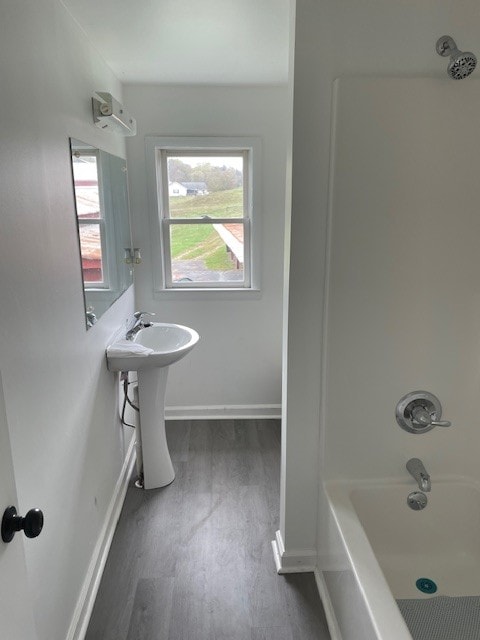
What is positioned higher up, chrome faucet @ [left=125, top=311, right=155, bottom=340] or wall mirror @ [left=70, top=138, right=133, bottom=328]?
wall mirror @ [left=70, top=138, right=133, bottom=328]

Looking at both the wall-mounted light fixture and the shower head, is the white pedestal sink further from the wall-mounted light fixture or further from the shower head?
the shower head

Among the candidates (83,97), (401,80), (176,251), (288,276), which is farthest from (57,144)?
(176,251)

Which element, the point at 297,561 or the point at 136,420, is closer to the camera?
the point at 297,561

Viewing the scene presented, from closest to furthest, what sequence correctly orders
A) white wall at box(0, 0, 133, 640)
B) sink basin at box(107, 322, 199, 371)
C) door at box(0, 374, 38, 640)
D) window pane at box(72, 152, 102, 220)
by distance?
1. door at box(0, 374, 38, 640)
2. white wall at box(0, 0, 133, 640)
3. window pane at box(72, 152, 102, 220)
4. sink basin at box(107, 322, 199, 371)

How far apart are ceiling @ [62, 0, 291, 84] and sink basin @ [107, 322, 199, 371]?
1.54 meters

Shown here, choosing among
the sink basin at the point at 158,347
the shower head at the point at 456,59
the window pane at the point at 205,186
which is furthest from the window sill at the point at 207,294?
the shower head at the point at 456,59

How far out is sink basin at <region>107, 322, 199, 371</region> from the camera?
2404 millimetres

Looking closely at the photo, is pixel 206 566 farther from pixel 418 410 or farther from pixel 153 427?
pixel 418 410

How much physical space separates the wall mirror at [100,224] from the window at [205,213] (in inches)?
13.5

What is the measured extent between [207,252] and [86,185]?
1379mm

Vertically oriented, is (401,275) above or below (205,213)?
below

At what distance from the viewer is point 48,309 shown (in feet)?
5.11

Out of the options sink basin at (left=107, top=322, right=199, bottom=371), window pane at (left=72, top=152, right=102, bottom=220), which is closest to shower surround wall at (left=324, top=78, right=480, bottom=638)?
sink basin at (left=107, top=322, right=199, bottom=371)

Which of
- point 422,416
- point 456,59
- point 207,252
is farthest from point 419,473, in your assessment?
point 207,252
